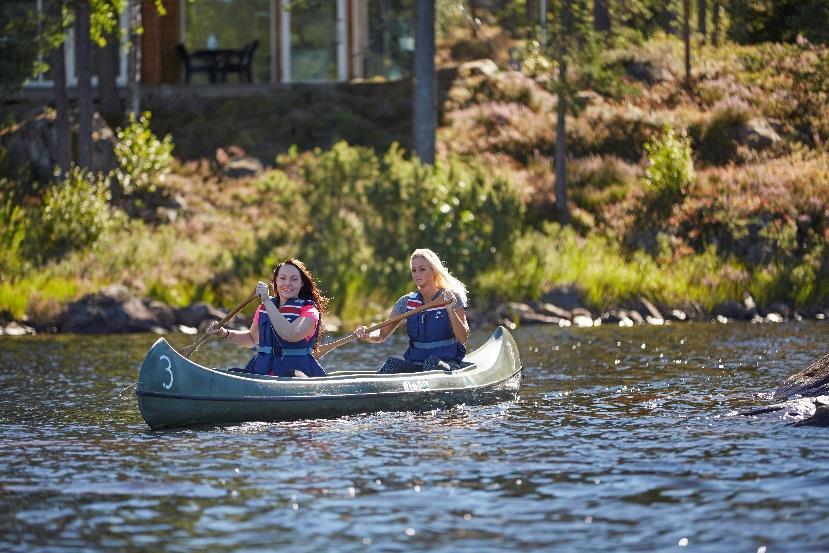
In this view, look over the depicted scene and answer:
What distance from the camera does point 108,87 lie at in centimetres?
3406

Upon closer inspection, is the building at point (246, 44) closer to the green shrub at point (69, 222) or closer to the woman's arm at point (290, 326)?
the green shrub at point (69, 222)

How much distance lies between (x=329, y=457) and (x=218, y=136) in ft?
76.1

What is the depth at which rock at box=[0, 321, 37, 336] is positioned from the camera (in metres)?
24.3

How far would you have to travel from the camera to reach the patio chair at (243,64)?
36.4m

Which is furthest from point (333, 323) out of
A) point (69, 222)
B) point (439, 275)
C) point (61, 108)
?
point (439, 275)

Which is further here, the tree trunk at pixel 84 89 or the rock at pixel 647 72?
the rock at pixel 647 72

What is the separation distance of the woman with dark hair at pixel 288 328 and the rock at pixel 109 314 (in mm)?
10868

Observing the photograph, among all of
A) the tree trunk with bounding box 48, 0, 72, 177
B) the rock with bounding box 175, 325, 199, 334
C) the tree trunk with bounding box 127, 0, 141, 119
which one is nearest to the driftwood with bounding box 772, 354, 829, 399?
the rock with bounding box 175, 325, 199, 334

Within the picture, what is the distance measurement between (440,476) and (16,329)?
50.5 ft

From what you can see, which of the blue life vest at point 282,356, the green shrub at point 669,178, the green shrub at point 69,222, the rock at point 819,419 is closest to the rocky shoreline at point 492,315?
the green shrub at point 69,222

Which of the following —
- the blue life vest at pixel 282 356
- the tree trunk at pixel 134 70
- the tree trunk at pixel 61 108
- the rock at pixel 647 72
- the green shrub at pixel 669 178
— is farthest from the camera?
the rock at pixel 647 72

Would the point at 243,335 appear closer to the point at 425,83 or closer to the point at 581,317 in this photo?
the point at 581,317

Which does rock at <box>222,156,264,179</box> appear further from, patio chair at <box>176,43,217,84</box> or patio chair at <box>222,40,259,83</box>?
patio chair at <box>176,43,217,84</box>

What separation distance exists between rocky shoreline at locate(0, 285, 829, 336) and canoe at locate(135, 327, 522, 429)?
10039 mm
